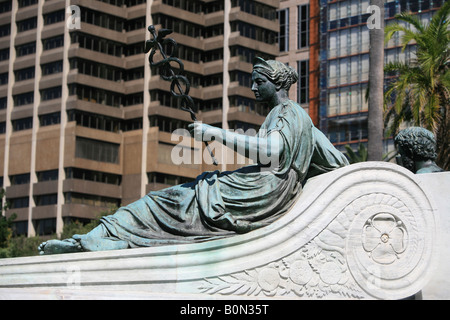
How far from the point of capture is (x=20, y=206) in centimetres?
8062

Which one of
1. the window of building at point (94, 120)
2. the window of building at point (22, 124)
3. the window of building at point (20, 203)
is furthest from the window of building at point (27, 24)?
the window of building at point (20, 203)

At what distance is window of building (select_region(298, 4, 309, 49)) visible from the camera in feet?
275

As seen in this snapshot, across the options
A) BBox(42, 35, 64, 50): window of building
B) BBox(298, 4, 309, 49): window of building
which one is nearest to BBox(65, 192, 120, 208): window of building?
BBox(42, 35, 64, 50): window of building

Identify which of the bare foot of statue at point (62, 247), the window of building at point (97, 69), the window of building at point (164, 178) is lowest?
the bare foot of statue at point (62, 247)

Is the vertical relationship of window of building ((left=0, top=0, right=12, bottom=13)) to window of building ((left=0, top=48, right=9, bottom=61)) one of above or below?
above

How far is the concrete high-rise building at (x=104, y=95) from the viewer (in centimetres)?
7875

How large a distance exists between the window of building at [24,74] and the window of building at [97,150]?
10187 millimetres

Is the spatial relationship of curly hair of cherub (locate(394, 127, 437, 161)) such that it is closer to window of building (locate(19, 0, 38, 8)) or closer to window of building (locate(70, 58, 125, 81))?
window of building (locate(70, 58, 125, 81))

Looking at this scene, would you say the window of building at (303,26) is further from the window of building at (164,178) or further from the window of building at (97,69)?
the window of building at (164,178)

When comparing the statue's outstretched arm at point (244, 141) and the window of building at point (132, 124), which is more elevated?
the window of building at point (132, 124)

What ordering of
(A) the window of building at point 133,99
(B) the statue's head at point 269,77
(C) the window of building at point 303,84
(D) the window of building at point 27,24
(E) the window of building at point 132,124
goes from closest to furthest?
(B) the statue's head at point 269,77
(C) the window of building at point 303,84
(E) the window of building at point 132,124
(A) the window of building at point 133,99
(D) the window of building at point 27,24

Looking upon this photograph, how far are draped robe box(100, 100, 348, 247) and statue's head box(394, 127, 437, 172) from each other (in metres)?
0.96

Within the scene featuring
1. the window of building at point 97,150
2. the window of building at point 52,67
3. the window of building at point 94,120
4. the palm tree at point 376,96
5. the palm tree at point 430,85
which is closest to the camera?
the palm tree at point 376,96
